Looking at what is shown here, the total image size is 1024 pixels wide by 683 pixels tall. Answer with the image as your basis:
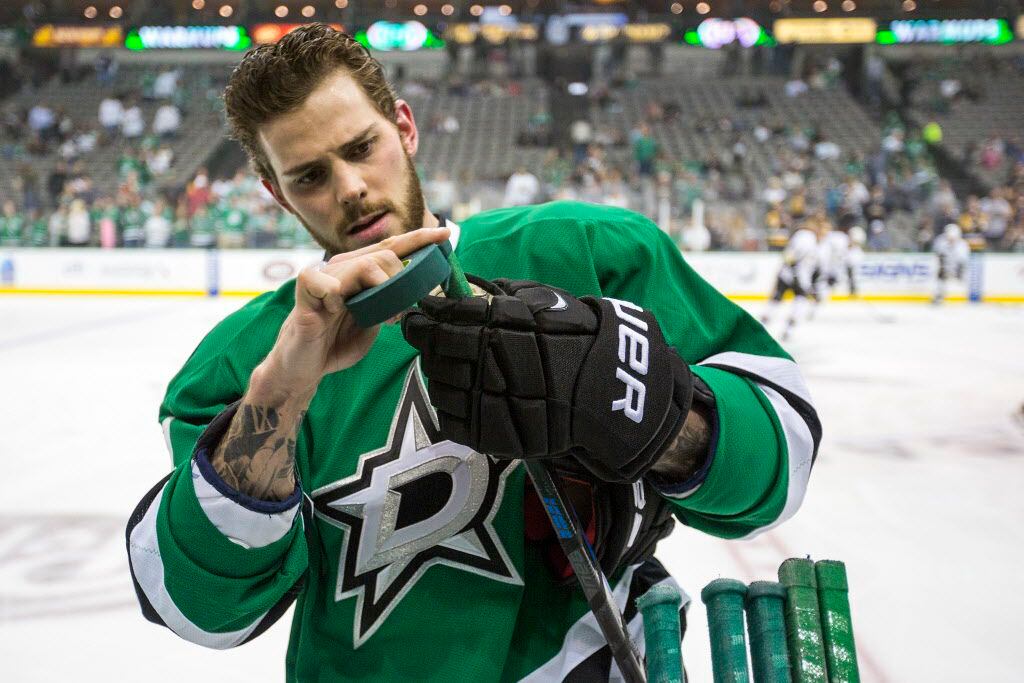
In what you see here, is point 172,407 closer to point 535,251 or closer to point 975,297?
point 535,251

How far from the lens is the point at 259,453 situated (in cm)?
81

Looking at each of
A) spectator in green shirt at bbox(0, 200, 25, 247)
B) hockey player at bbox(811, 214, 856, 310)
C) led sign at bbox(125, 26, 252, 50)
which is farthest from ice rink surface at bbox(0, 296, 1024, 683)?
led sign at bbox(125, 26, 252, 50)

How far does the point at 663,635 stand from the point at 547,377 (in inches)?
12.2

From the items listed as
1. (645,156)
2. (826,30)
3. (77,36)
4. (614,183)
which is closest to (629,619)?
(614,183)

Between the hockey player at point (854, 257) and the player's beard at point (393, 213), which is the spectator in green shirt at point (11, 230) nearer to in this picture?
the hockey player at point (854, 257)

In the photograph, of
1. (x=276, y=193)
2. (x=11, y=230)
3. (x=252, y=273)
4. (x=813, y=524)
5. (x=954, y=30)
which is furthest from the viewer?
(x=954, y=30)

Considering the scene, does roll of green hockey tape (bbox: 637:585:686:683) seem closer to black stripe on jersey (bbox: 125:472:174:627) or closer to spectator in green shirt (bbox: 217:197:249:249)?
black stripe on jersey (bbox: 125:472:174:627)

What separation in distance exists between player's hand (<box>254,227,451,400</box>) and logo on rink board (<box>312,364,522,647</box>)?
174mm

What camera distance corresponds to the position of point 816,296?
8102 millimetres

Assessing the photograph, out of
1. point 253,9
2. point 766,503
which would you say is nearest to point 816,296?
point 766,503

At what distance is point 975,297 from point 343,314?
11265 mm

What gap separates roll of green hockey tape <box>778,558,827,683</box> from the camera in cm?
84

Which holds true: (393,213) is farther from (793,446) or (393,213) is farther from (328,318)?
(793,446)

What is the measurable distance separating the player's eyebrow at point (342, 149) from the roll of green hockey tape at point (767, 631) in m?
0.65
